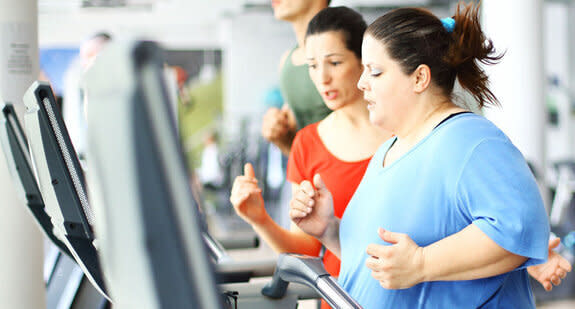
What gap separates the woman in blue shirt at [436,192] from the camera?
88 centimetres

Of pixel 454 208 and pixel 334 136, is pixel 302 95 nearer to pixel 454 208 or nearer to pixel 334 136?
pixel 334 136

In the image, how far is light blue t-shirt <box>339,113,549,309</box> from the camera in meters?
0.87

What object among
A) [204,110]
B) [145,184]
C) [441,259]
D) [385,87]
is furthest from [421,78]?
[204,110]

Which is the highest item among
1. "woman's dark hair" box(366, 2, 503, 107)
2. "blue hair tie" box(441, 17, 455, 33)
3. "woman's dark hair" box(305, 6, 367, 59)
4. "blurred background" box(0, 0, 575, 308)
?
"blue hair tie" box(441, 17, 455, 33)

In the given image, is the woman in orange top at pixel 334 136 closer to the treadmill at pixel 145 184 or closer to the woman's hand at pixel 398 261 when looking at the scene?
the woman's hand at pixel 398 261

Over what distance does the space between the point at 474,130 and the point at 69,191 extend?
2.27ft

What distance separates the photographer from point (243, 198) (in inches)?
50.6

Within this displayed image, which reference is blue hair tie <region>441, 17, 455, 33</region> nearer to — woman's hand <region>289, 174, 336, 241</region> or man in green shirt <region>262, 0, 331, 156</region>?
woman's hand <region>289, 174, 336, 241</region>

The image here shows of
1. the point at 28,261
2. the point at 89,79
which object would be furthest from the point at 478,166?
the point at 28,261

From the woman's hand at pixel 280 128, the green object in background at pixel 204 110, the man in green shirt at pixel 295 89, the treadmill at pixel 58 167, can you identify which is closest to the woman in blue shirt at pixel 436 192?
the treadmill at pixel 58 167

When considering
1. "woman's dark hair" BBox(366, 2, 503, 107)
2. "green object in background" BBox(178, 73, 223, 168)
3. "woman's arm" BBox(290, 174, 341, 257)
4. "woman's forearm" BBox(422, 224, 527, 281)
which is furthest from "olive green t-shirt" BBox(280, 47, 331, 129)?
"green object in background" BBox(178, 73, 223, 168)

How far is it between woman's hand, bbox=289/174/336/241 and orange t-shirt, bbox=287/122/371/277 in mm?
144

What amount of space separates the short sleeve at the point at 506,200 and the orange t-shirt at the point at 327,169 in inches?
18.9

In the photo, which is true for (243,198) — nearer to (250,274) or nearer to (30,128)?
(250,274)
